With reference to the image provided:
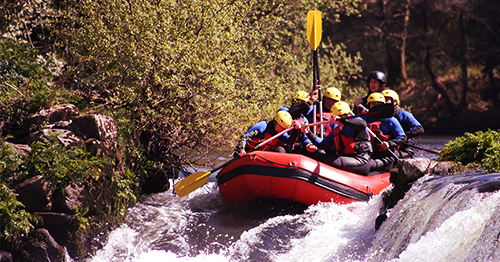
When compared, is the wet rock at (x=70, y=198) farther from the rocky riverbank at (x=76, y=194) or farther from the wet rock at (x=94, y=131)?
the wet rock at (x=94, y=131)

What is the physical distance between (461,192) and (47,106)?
4091 millimetres

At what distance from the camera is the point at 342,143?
6.90 metres

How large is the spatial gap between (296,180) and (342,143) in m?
1.06

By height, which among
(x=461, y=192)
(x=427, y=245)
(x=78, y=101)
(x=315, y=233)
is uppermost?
(x=78, y=101)

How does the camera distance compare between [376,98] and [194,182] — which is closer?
[194,182]

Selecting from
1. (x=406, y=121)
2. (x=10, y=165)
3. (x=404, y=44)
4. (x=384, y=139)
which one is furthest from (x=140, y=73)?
(x=404, y=44)

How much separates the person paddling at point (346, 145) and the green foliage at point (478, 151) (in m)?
1.11

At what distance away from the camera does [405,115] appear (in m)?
8.15

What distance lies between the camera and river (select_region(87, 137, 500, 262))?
401 cm

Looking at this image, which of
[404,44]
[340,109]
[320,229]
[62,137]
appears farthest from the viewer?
[404,44]

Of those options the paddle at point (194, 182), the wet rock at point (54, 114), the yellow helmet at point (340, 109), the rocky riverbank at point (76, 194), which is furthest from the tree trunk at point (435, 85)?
the wet rock at point (54, 114)

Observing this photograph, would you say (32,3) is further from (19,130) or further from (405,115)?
(405,115)

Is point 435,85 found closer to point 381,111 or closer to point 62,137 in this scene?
point 381,111

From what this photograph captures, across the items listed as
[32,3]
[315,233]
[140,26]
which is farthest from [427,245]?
[32,3]
